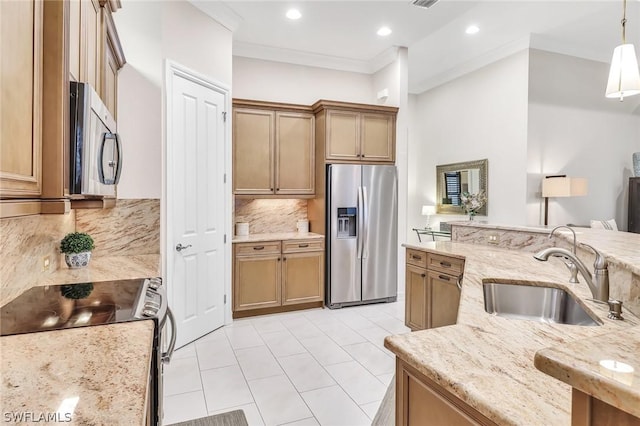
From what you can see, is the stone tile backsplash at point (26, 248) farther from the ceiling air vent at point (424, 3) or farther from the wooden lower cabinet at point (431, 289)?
the ceiling air vent at point (424, 3)

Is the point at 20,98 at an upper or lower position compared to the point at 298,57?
lower

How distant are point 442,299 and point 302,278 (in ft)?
6.05

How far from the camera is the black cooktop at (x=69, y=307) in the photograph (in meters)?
1.36

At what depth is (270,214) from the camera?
4.75 metres

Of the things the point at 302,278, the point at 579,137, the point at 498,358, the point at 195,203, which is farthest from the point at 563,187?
the point at 195,203

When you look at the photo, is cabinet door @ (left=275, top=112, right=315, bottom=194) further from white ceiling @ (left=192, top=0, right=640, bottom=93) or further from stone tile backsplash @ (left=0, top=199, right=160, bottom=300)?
stone tile backsplash @ (left=0, top=199, right=160, bottom=300)

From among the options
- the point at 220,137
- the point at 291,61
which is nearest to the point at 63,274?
the point at 220,137

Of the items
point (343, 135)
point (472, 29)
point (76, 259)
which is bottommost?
point (76, 259)

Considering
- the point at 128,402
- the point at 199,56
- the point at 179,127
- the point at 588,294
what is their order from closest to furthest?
the point at 128,402 → the point at 588,294 → the point at 179,127 → the point at 199,56

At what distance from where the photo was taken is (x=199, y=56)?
3.38 m

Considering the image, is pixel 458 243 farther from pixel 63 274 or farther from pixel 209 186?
pixel 63 274

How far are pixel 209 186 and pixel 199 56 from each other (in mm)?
1275

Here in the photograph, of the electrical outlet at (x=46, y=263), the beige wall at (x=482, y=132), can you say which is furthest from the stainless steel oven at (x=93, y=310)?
the beige wall at (x=482, y=132)

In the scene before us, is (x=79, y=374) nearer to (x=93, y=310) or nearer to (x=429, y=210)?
(x=93, y=310)
